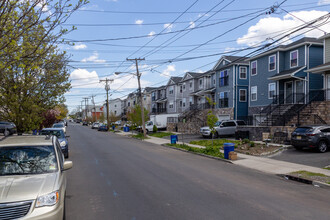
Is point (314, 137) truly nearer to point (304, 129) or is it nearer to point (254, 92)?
point (304, 129)

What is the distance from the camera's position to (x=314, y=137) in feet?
51.6

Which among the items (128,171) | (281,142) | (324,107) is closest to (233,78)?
(324,107)

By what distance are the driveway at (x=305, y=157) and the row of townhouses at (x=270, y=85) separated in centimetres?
551

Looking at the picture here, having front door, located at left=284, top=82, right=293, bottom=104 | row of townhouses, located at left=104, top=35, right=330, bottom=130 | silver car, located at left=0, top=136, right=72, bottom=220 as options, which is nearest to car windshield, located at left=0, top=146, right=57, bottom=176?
silver car, located at left=0, top=136, right=72, bottom=220

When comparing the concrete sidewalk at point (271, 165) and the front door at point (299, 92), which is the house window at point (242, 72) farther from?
the concrete sidewalk at point (271, 165)

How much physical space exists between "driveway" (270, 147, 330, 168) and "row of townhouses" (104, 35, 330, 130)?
5.51 m

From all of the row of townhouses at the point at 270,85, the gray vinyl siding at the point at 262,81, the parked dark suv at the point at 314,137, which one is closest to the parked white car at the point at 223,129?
the row of townhouses at the point at 270,85

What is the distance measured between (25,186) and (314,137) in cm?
1536

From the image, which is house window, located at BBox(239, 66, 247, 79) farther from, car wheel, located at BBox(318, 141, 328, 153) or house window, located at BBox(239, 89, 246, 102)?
car wheel, located at BBox(318, 141, 328, 153)

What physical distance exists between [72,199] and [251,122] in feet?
83.7

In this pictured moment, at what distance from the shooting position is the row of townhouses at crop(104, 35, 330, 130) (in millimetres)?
22884

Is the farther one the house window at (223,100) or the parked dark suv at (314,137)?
the house window at (223,100)

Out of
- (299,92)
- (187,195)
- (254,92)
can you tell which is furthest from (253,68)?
(187,195)

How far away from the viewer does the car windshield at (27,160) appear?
17.7ft
